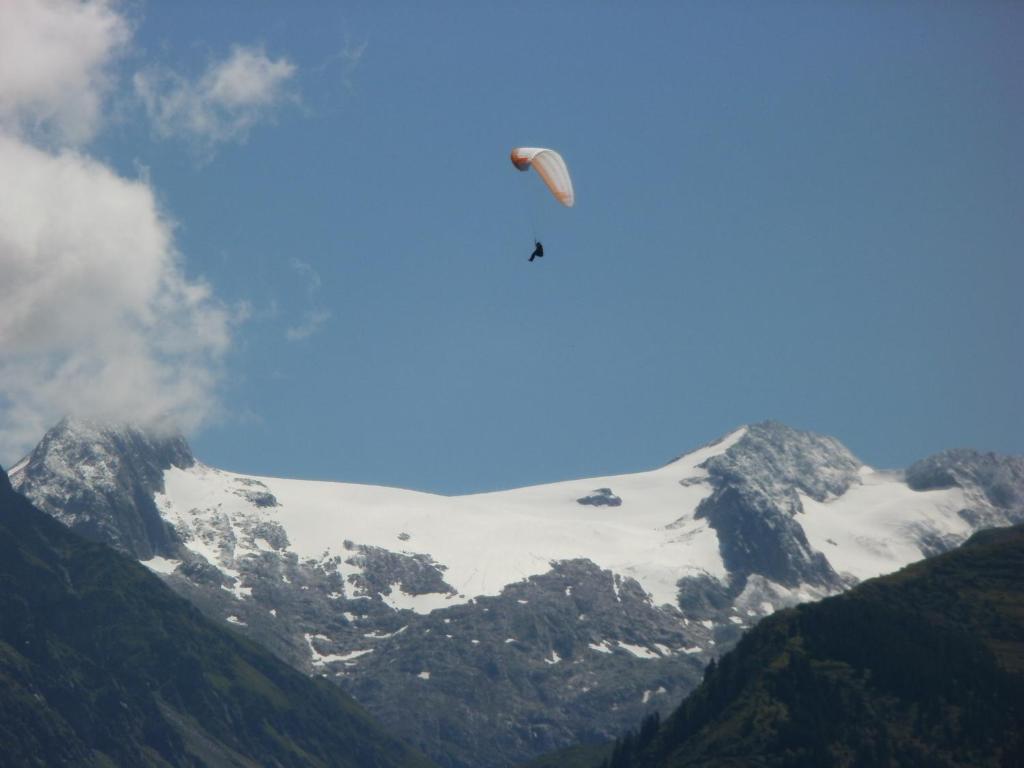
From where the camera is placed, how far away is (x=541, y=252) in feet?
637

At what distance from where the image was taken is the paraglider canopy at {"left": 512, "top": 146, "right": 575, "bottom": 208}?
19262 centimetres

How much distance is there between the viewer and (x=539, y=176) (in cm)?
19362

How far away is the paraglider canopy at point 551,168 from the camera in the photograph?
192625 mm

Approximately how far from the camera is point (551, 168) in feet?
643

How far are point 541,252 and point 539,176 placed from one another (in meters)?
9.45
